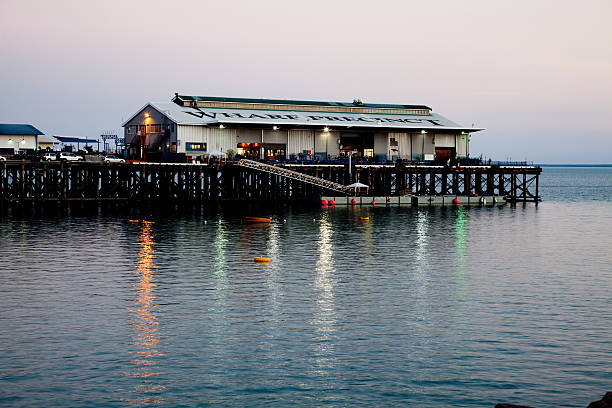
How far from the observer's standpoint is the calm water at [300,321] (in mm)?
24719

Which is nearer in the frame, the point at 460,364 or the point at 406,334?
the point at 460,364

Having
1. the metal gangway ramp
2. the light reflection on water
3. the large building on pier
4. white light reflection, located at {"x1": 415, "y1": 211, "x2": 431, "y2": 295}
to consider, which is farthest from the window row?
the light reflection on water

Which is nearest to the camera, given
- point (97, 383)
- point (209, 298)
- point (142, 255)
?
point (97, 383)

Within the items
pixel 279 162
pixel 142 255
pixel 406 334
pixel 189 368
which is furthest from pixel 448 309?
pixel 279 162

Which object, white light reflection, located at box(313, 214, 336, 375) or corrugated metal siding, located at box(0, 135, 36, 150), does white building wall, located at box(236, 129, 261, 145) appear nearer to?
corrugated metal siding, located at box(0, 135, 36, 150)

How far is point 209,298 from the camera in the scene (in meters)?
38.4

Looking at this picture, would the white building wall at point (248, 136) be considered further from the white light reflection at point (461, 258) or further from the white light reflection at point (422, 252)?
the white light reflection at point (461, 258)

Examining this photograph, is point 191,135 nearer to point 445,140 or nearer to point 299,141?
point 299,141

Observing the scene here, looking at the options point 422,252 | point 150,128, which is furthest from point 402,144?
point 422,252

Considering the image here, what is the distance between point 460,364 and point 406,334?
4397mm

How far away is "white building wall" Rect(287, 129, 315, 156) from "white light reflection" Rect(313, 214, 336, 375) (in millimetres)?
55196

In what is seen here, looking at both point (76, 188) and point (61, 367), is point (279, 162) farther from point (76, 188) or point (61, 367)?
point (61, 367)

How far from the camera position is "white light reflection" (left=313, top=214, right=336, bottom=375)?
27.8 meters

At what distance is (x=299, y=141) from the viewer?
378ft
